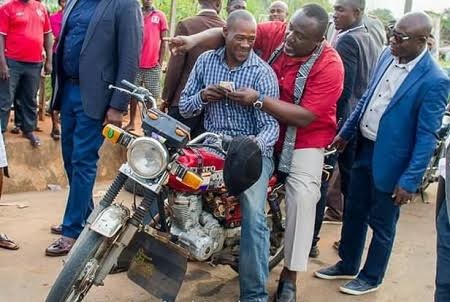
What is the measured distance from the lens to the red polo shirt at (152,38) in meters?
7.77

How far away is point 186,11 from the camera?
11.3 metres

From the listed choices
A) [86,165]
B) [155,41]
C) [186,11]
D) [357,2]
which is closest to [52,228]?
[86,165]

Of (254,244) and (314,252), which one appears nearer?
(254,244)

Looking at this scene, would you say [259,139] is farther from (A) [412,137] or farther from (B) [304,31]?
(A) [412,137]

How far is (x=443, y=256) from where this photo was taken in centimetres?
274

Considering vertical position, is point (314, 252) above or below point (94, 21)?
below

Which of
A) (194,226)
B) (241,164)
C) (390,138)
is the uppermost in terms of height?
(241,164)

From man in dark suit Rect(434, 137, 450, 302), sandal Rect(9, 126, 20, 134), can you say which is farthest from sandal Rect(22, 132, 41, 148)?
man in dark suit Rect(434, 137, 450, 302)

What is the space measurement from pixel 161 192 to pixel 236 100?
2.18ft

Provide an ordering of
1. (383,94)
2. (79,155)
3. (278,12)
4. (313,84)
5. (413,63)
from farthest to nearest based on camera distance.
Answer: (278,12), (79,155), (383,94), (413,63), (313,84)

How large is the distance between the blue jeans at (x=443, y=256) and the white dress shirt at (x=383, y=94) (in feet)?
4.15

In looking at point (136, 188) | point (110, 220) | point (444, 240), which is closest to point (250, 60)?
point (136, 188)

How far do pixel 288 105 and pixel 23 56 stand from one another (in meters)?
4.20

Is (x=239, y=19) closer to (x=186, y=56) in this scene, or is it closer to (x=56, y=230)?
(x=186, y=56)
